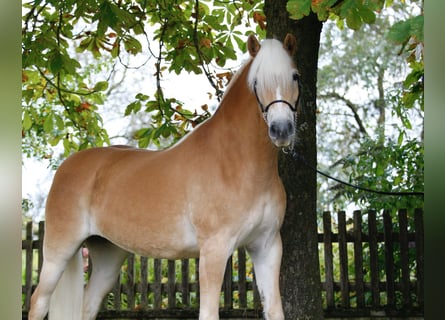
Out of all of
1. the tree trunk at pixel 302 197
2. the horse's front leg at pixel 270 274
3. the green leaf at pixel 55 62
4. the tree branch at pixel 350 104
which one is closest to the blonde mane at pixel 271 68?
the horse's front leg at pixel 270 274

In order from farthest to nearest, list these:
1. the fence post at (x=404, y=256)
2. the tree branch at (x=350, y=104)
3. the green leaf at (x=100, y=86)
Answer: the tree branch at (x=350, y=104)
the fence post at (x=404, y=256)
the green leaf at (x=100, y=86)

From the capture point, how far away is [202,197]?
3.59 m

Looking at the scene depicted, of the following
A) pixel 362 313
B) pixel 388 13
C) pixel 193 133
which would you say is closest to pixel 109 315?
pixel 362 313

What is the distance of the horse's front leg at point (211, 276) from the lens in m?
3.45

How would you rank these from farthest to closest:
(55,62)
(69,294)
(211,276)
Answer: (55,62) → (69,294) → (211,276)

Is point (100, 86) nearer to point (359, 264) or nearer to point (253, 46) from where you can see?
point (253, 46)

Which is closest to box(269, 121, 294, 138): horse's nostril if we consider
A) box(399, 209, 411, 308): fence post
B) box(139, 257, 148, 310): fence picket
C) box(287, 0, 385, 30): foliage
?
box(287, 0, 385, 30): foliage

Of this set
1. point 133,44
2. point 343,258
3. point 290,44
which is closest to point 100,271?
point 290,44

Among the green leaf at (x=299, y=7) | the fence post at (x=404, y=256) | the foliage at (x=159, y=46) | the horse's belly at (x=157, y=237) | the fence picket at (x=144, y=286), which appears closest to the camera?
the green leaf at (x=299, y=7)

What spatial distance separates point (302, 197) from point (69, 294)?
1.90m

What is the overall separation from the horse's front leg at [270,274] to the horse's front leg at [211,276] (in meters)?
0.31

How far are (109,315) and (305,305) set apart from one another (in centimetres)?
359

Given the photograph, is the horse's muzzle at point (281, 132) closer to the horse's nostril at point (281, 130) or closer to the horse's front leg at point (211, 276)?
the horse's nostril at point (281, 130)

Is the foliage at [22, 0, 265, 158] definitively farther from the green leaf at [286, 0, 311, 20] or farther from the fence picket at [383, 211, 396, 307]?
the fence picket at [383, 211, 396, 307]
